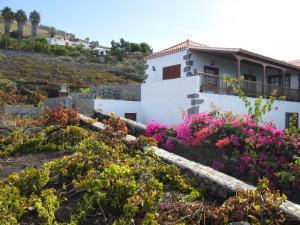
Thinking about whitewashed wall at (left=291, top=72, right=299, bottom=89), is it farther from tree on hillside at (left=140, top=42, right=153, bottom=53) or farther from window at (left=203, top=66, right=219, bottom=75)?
tree on hillside at (left=140, top=42, right=153, bottom=53)

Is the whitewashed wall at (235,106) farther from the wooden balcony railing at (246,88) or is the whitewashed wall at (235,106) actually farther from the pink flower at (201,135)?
the pink flower at (201,135)

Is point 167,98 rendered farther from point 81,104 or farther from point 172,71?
point 81,104

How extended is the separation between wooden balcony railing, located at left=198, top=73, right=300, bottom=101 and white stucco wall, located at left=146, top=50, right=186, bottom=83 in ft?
7.73

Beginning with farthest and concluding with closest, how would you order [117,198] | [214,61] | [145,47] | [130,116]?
[145,47] → [214,61] → [130,116] → [117,198]

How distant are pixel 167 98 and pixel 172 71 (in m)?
2.49

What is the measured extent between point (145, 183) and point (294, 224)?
6.10 feet

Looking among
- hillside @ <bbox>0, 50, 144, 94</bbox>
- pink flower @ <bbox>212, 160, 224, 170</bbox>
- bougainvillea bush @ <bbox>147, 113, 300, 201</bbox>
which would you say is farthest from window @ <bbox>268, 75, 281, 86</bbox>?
pink flower @ <bbox>212, 160, 224, 170</bbox>

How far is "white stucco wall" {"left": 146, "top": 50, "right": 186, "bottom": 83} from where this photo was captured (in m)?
17.2

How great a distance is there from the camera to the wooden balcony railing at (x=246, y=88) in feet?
48.0

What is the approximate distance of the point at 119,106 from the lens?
16.2 metres

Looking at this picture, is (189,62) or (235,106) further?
(189,62)

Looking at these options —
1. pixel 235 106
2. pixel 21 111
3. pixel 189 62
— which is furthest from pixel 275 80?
pixel 21 111

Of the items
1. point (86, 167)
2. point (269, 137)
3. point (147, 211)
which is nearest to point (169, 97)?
point (269, 137)

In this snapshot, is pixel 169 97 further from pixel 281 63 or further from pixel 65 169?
pixel 65 169
